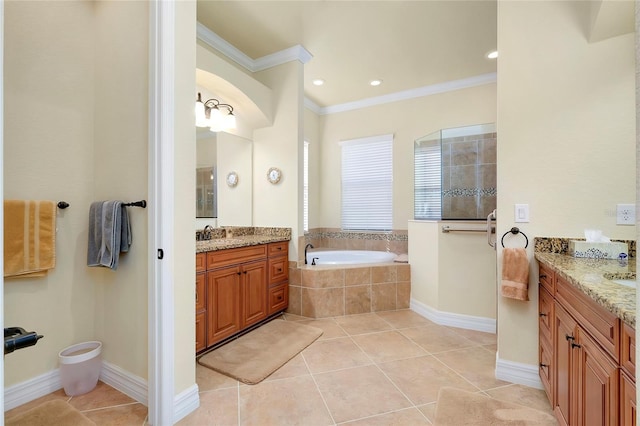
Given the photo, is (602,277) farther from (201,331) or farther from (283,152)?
(283,152)

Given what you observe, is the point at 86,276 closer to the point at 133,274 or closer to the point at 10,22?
the point at 133,274

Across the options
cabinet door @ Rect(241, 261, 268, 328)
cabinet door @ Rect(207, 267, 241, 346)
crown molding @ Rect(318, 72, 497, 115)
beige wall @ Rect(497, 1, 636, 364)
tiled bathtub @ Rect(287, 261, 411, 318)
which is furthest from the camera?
crown molding @ Rect(318, 72, 497, 115)

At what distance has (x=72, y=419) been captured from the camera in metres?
1.58

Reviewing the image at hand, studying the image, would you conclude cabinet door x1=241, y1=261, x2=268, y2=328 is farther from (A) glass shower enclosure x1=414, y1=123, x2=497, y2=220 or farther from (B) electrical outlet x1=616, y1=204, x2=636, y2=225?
(B) electrical outlet x1=616, y1=204, x2=636, y2=225

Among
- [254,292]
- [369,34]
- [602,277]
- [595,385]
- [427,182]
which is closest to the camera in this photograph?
[595,385]

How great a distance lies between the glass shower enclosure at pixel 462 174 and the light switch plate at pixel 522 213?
1203mm

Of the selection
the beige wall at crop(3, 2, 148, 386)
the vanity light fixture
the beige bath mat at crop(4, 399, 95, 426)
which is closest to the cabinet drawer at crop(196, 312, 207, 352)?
the beige wall at crop(3, 2, 148, 386)

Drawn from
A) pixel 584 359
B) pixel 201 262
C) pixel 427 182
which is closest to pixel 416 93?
pixel 427 182

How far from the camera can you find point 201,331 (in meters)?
2.25

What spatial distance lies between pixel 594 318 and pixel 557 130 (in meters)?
1.30

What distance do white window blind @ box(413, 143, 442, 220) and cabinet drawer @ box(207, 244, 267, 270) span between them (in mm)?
2147

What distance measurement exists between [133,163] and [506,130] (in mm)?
2438

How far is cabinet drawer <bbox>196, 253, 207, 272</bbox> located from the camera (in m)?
2.20

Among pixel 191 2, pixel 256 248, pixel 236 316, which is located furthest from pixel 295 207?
pixel 191 2
